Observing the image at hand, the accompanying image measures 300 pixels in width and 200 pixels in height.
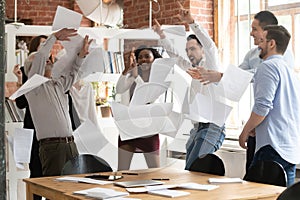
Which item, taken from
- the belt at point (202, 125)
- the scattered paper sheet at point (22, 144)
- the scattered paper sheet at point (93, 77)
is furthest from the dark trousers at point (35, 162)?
the belt at point (202, 125)

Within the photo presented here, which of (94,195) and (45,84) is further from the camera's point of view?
(45,84)

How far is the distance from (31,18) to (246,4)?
3.62m

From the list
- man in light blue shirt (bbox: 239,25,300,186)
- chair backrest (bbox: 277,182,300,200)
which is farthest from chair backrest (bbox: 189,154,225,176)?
chair backrest (bbox: 277,182,300,200)

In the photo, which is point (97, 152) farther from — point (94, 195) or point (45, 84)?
point (94, 195)

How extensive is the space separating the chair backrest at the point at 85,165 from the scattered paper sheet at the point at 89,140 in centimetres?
6

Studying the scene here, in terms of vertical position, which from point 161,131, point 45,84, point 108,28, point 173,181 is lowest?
point 173,181

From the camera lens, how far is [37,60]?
3.61 meters

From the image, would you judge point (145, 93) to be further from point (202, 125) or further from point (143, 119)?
point (202, 125)

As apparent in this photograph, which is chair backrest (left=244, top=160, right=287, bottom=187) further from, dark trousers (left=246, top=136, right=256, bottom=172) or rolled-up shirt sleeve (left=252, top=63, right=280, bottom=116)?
dark trousers (left=246, top=136, right=256, bottom=172)

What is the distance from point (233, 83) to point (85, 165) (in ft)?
3.64

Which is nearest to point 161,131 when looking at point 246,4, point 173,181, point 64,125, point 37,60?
point 173,181

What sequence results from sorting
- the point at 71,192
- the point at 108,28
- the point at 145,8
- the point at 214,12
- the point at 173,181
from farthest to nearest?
1. the point at 145,8
2. the point at 214,12
3. the point at 108,28
4. the point at 173,181
5. the point at 71,192

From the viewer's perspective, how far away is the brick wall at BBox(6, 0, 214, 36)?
5348mm

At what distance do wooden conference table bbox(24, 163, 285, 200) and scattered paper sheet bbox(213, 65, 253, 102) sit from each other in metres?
0.55
